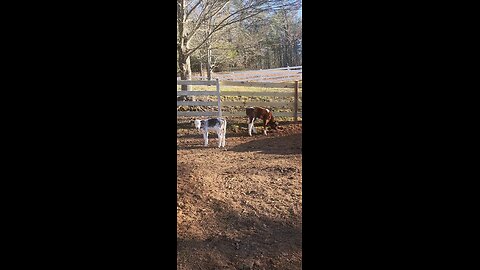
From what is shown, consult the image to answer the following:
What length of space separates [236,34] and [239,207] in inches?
122

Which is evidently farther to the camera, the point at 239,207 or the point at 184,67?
the point at 184,67

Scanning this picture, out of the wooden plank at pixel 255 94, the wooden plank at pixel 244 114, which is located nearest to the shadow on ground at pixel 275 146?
the wooden plank at pixel 244 114

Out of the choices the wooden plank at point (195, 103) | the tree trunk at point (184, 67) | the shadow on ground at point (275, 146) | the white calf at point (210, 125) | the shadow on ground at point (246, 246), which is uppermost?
the tree trunk at point (184, 67)

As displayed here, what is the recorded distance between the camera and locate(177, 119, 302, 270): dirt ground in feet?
4.19

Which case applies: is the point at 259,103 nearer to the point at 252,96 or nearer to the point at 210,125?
the point at 252,96

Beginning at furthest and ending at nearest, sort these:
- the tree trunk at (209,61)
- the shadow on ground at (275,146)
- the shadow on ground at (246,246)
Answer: the tree trunk at (209,61), the shadow on ground at (275,146), the shadow on ground at (246,246)

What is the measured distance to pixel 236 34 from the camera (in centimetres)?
440

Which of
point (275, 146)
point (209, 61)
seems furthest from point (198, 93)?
point (275, 146)

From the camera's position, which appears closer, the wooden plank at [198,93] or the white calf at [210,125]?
the white calf at [210,125]

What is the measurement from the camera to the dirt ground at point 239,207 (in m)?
1.28

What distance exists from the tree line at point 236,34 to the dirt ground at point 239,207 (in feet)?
4.24

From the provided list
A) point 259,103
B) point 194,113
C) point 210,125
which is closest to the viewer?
point 210,125

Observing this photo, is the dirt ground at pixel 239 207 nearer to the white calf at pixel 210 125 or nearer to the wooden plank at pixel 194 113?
the white calf at pixel 210 125
